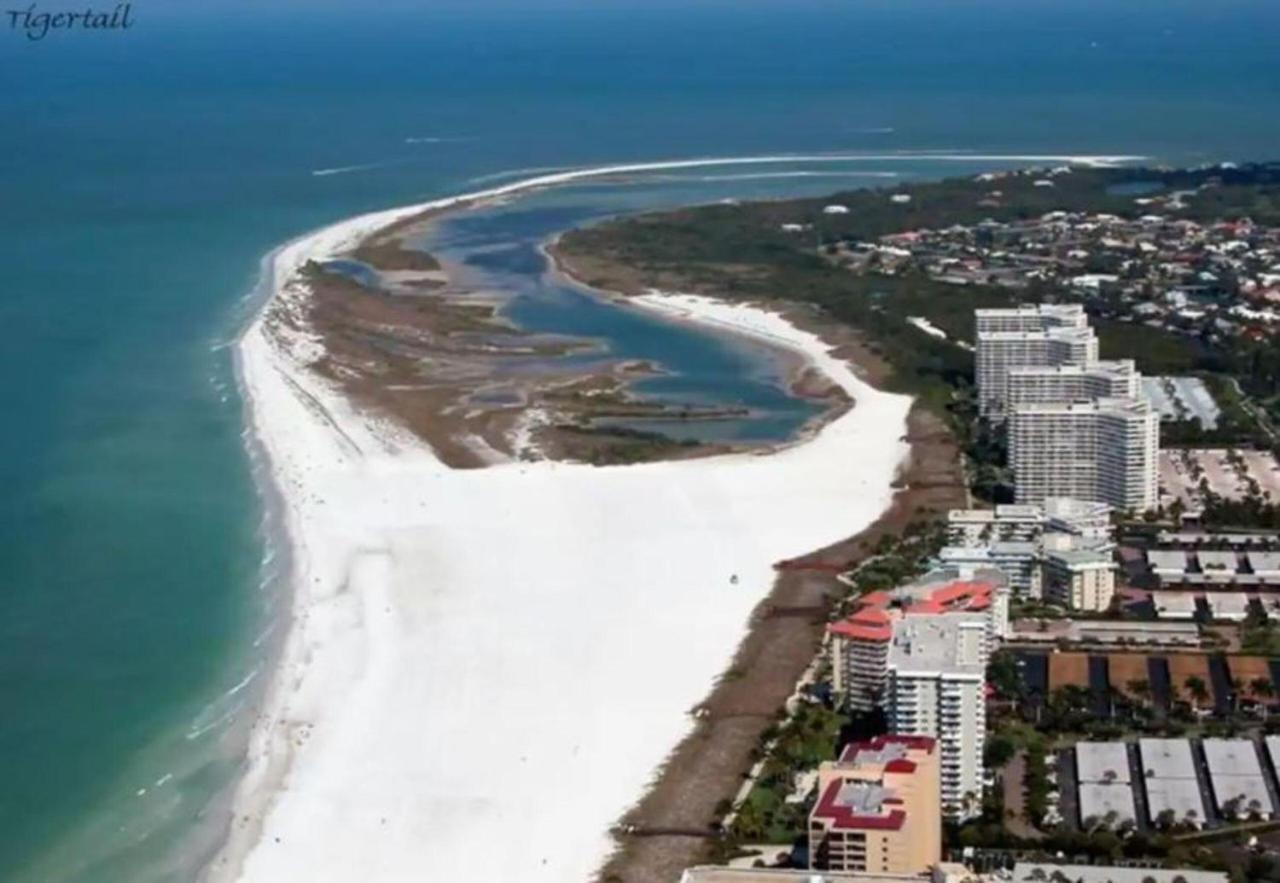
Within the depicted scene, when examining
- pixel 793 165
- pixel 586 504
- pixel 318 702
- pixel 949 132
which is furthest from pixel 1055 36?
pixel 318 702

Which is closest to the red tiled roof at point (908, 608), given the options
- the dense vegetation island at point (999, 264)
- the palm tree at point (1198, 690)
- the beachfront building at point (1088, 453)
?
the palm tree at point (1198, 690)

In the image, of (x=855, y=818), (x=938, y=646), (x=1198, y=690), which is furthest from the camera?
(x=1198, y=690)

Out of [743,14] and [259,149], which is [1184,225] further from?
[743,14]

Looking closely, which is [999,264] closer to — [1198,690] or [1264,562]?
[1264,562]

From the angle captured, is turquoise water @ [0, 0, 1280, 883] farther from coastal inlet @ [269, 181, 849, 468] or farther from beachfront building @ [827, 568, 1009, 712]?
beachfront building @ [827, 568, 1009, 712]

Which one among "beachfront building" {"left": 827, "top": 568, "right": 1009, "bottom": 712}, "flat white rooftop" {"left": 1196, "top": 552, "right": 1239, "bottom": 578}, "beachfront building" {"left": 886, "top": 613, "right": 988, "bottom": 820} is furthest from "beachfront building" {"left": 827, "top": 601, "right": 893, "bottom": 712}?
"flat white rooftop" {"left": 1196, "top": 552, "right": 1239, "bottom": 578}

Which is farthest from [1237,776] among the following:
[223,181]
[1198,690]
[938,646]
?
[223,181]
